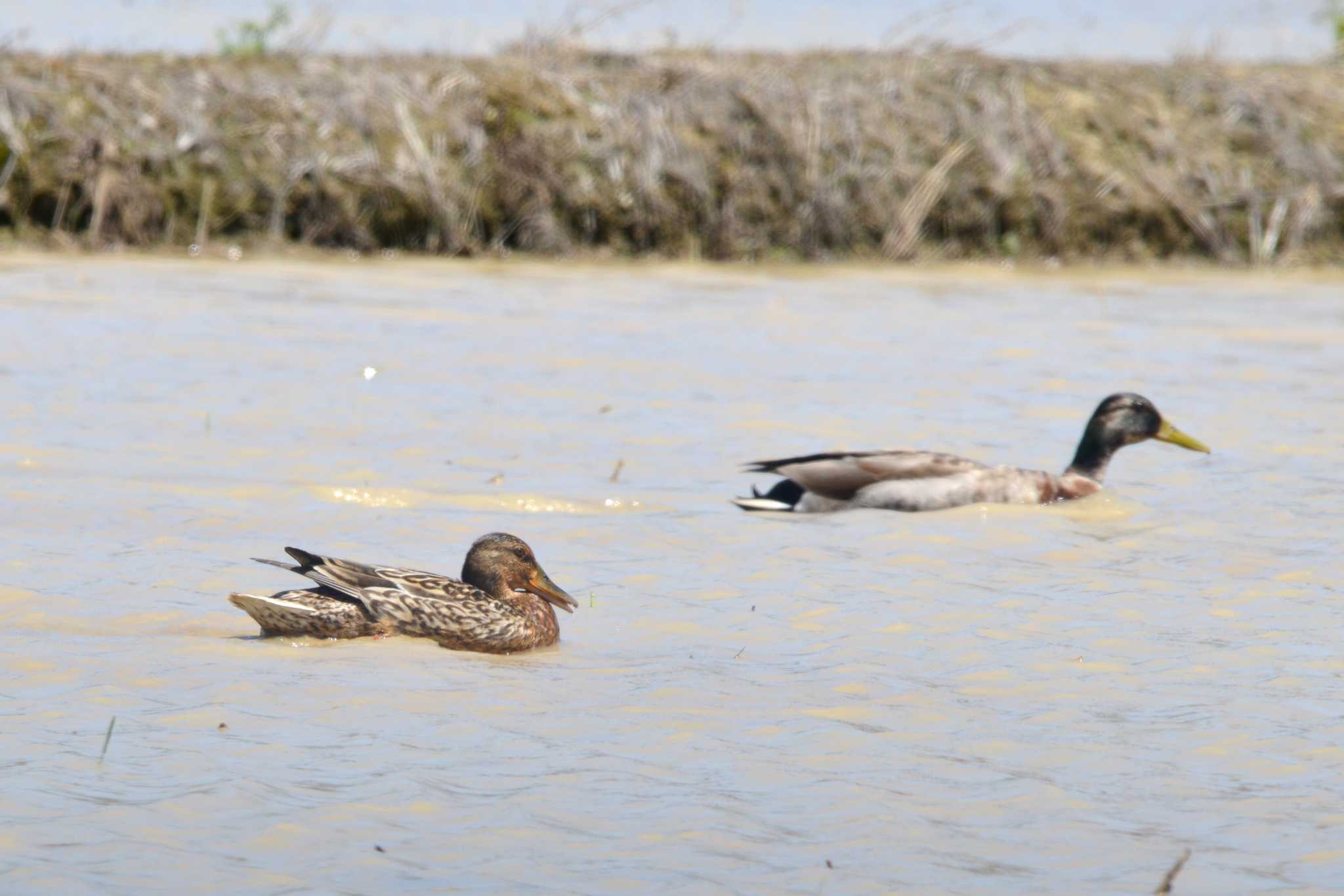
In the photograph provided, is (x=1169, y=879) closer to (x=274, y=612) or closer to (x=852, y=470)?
(x=274, y=612)

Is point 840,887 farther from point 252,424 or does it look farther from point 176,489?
point 252,424

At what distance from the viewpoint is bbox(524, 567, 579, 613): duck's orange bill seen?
764 centimetres

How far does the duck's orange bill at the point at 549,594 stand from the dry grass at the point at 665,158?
13.8 m

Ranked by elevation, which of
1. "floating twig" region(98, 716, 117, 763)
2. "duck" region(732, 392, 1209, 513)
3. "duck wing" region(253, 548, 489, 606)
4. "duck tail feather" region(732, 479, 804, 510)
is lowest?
"floating twig" region(98, 716, 117, 763)

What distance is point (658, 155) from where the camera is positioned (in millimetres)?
21625

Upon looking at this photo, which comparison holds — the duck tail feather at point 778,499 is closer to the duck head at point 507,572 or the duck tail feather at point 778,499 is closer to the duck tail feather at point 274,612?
the duck head at point 507,572

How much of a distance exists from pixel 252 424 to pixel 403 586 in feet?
15.6

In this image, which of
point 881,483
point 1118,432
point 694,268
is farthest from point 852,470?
point 694,268

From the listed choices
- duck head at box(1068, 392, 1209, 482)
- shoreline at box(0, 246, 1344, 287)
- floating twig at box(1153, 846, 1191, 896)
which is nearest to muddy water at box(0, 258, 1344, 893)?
floating twig at box(1153, 846, 1191, 896)

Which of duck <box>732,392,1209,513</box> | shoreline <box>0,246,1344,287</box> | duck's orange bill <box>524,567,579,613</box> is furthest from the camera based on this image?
shoreline <box>0,246,1344,287</box>

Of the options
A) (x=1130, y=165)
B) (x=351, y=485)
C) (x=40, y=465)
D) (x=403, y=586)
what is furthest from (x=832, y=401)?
(x=1130, y=165)

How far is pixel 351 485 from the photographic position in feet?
33.7

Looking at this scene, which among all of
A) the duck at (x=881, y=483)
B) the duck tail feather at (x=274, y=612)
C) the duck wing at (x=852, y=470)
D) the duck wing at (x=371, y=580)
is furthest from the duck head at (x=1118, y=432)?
the duck tail feather at (x=274, y=612)

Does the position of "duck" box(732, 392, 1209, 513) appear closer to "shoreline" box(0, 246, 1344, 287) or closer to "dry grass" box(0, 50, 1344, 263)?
"shoreline" box(0, 246, 1344, 287)
